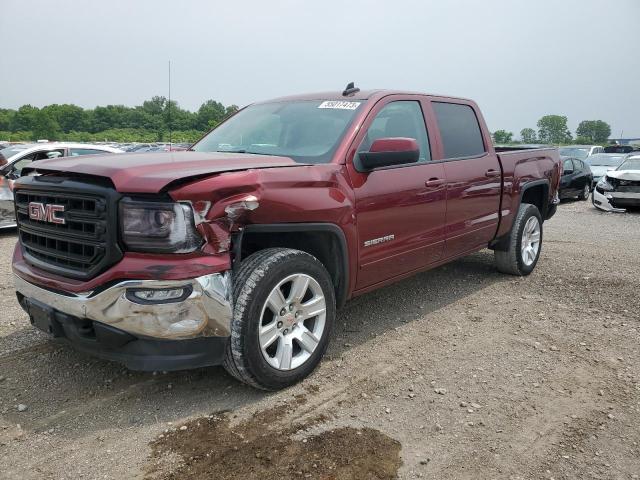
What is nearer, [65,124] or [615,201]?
[615,201]

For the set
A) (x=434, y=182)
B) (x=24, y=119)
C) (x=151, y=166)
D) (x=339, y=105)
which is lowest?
(x=434, y=182)

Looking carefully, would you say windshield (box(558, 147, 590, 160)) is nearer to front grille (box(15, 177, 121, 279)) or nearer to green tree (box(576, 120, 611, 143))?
front grille (box(15, 177, 121, 279))

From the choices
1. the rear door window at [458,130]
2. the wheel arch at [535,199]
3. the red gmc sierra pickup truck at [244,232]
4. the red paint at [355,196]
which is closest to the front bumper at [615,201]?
the wheel arch at [535,199]

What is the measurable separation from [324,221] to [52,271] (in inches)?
63.9

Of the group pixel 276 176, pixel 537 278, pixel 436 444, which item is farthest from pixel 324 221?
pixel 537 278

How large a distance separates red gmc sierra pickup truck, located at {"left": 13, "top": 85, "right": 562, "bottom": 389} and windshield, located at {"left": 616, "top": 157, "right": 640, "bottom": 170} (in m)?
10.5

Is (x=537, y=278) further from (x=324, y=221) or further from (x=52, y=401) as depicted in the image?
(x=52, y=401)

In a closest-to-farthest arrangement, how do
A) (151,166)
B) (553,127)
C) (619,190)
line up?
(151,166) < (619,190) < (553,127)

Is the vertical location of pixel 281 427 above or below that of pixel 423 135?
below

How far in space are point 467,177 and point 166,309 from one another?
304cm

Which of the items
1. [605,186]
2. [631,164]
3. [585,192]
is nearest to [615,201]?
[605,186]

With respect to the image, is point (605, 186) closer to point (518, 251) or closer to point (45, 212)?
point (518, 251)

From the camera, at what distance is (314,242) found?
3602 millimetres

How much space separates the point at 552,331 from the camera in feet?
14.3
